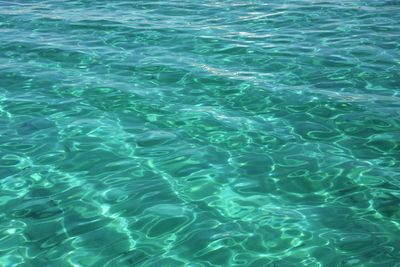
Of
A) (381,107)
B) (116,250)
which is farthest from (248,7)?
(116,250)

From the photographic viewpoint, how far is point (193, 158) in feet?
18.9

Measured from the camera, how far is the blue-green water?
14.2ft

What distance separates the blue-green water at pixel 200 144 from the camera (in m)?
4.32

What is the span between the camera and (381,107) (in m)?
6.91

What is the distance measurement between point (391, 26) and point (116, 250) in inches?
350

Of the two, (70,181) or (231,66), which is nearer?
(70,181)

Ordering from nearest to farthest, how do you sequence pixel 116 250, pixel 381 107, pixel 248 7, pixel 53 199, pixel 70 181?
pixel 116 250 → pixel 53 199 → pixel 70 181 → pixel 381 107 → pixel 248 7

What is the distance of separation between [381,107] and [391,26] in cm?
458

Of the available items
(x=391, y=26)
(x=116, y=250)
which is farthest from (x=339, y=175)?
(x=391, y=26)

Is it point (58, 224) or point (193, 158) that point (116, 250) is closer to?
point (58, 224)

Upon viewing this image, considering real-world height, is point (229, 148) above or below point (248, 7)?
below

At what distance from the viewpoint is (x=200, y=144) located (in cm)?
609

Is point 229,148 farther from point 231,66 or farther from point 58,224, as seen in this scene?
point 231,66

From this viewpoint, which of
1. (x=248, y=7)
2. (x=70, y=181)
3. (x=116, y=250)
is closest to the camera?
(x=116, y=250)
